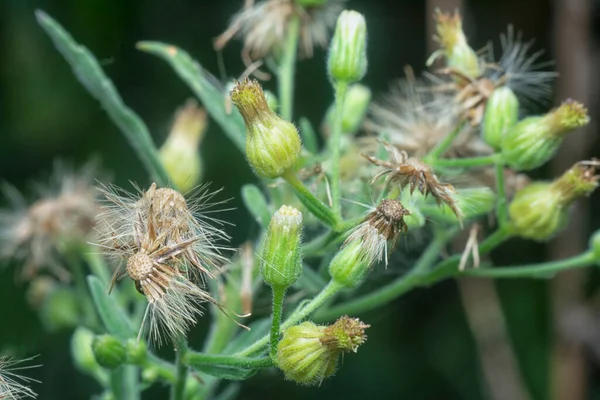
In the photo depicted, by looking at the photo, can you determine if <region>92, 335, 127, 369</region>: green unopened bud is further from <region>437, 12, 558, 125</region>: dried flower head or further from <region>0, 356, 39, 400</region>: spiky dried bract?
<region>437, 12, 558, 125</region>: dried flower head

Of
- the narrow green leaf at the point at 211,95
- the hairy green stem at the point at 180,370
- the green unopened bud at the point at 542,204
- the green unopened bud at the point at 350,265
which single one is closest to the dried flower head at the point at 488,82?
the green unopened bud at the point at 542,204

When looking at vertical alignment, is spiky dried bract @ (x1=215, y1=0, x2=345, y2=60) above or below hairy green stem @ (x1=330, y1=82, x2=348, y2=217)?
above

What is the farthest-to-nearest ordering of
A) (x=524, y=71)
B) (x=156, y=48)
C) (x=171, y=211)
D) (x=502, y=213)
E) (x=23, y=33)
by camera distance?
(x=23, y=33)
(x=524, y=71)
(x=156, y=48)
(x=502, y=213)
(x=171, y=211)

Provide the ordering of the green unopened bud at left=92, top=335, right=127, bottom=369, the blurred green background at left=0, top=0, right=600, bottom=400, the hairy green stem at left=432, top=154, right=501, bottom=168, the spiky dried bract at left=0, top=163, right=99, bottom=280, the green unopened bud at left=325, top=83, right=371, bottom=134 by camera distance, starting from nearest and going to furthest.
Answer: the green unopened bud at left=92, top=335, right=127, bottom=369, the hairy green stem at left=432, top=154, right=501, bottom=168, the green unopened bud at left=325, top=83, right=371, bottom=134, the spiky dried bract at left=0, top=163, right=99, bottom=280, the blurred green background at left=0, top=0, right=600, bottom=400

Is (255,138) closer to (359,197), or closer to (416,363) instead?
(359,197)

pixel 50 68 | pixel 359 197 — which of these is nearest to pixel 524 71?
pixel 359 197

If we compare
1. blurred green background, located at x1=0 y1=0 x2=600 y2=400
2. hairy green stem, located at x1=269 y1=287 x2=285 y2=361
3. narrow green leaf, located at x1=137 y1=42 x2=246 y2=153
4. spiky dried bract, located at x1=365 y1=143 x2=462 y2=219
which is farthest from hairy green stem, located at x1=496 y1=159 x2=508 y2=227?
blurred green background, located at x1=0 y1=0 x2=600 y2=400

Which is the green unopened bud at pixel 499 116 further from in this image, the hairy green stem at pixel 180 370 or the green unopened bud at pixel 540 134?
the hairy green stem at pixel 180 370
